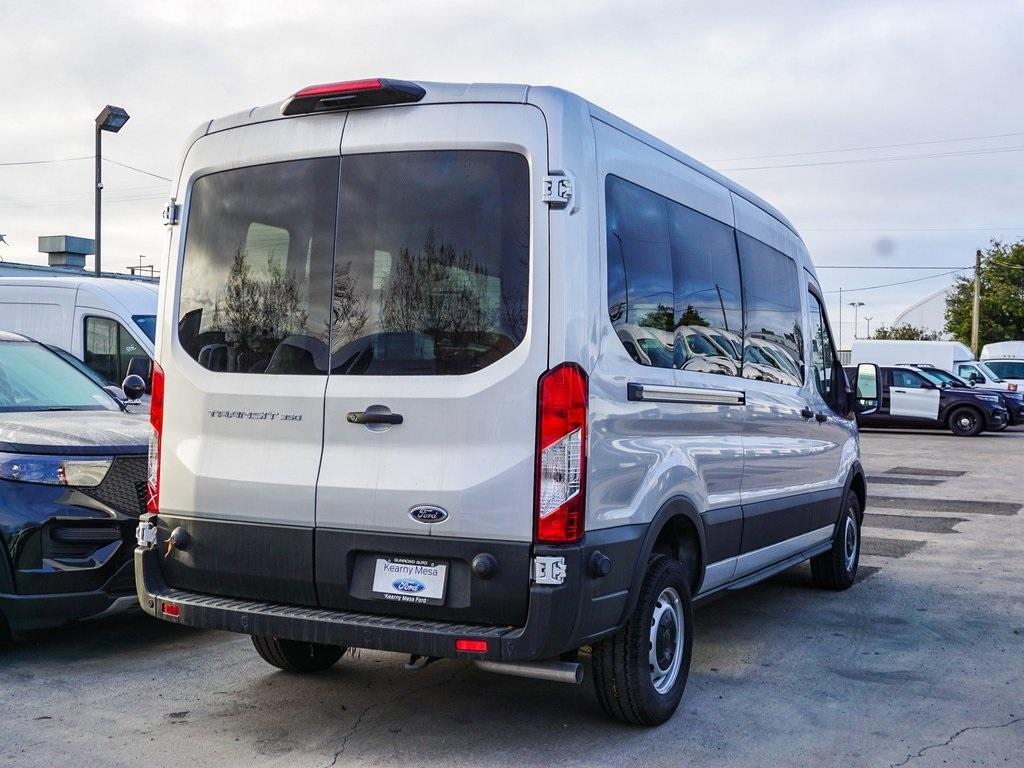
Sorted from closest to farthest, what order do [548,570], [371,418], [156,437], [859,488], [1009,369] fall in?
1. [548,570]
2. [371,418]
3. [156,437]
4. [859,488]
5. [1009,369]

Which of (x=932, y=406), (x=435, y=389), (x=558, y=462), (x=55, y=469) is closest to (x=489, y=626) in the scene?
(x=558, y=462)

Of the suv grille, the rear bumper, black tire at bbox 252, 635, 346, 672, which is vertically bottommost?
black tire at bbox 252, 635, 346, 672

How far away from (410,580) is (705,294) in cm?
211

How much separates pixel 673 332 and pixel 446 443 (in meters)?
1.33

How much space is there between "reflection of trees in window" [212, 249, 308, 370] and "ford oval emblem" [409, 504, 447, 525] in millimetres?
892

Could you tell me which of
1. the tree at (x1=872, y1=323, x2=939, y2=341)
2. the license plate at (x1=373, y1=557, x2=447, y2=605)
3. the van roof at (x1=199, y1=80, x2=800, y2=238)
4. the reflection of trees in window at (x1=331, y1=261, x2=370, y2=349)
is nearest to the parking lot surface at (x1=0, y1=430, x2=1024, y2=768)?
the license plate at (x1=373, y1=557, x2=447, y2=605)

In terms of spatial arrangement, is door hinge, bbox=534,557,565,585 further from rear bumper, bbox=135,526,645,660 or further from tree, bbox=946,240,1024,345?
tree, bbox=946,240,1024,345

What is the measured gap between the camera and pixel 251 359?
184 inches

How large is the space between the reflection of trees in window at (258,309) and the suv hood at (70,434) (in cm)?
154

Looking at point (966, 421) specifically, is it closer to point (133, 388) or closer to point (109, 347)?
point (109, 347)

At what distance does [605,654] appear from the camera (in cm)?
463

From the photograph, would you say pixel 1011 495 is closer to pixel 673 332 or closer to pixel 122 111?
pixel 673 332

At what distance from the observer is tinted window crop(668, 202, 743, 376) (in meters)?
5.18

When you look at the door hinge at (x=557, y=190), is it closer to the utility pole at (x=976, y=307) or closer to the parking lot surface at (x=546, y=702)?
the parking lot surface at (x=546, y=702)
